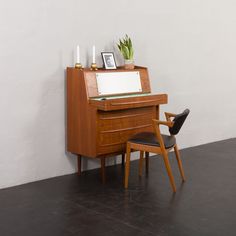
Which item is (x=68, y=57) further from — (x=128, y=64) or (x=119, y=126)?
(x=119, y=126)

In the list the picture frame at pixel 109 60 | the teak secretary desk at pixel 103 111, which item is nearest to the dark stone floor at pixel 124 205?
the teak secretary desk at pixel 103 111

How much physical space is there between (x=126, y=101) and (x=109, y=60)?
636 millimetres

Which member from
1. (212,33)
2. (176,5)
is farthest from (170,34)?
(212,33)

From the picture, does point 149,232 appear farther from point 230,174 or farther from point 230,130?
point 230,130

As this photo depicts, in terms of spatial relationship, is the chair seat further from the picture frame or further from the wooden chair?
the picture frame

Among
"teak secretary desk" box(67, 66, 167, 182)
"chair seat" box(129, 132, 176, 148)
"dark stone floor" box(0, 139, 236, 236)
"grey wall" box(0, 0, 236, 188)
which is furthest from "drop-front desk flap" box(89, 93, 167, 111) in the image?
"dark stone floor" box(0, 139, 236, 236)

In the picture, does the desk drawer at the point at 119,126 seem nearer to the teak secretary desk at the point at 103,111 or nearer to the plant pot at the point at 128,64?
the teak secretary desk at the point at 103,111

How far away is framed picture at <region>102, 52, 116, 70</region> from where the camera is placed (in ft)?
15.7

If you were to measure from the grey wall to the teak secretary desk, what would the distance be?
0.16 metres

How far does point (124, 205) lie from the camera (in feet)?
12.7

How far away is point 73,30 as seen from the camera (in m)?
4.62

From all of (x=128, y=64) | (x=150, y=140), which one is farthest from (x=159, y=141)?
(x=128, y=64)

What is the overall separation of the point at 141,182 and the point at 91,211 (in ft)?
3.03

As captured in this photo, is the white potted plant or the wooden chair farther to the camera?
the white potted plant
